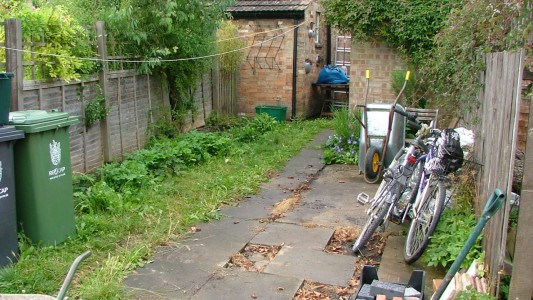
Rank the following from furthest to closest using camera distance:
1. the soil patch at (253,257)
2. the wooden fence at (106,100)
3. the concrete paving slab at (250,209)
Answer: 1. the concrete paving slab at (250,209)
2. the wooden fence at (106,100)
3. the soil patch at (253,257)

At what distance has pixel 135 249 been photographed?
17.0ft

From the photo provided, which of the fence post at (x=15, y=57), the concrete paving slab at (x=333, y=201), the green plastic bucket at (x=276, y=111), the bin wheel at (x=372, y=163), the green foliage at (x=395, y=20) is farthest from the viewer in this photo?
the green plastic bucket at (x=276, y=111)

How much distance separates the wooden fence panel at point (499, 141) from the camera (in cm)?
356

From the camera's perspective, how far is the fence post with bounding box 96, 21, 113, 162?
789 centimetres

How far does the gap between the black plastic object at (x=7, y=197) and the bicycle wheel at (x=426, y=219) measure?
3.38 metres

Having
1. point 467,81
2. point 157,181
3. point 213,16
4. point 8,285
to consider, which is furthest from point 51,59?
point 467,81

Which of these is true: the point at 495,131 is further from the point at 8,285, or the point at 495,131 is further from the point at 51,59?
the point at 51,59

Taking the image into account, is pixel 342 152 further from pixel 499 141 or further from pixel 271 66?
pixel 499 141

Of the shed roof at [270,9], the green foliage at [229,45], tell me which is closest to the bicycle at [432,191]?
the green foliage at [229,45]

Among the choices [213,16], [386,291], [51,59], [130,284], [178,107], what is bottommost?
[130,284]

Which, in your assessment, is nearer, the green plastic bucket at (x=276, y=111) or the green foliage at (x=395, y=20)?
the green foliage at (x=395, y=20)

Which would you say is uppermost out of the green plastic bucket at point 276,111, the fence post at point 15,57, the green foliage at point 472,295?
the fence post at point 15,57

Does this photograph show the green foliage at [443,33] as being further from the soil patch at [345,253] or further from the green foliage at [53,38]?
the green foliage at [53,38]

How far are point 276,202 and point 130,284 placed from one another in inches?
113
